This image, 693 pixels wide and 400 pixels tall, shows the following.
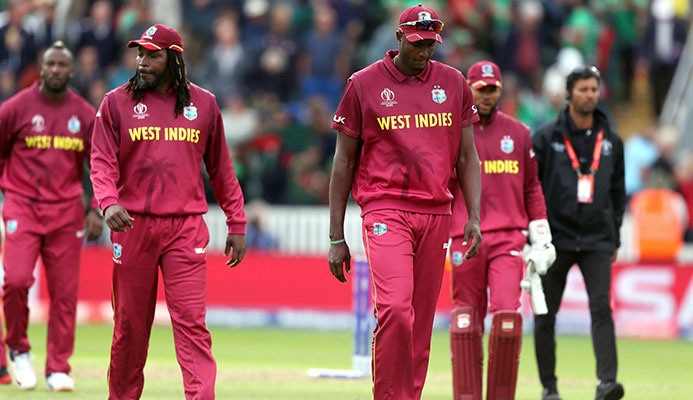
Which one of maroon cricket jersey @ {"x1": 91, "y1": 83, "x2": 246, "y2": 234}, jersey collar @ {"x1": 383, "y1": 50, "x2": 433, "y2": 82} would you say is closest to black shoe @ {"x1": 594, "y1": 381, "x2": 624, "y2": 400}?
jersey collar @ {"x1": 383, "y1": 50, "x2": 433, "y2": 82}

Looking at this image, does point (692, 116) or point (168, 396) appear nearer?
point (168, 396)

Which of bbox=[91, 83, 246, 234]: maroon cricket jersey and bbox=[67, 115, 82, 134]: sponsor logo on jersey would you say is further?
bbox=[67, 115, 82, 134]: sponsor logo on jersey

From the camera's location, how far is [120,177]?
8836 millimetres

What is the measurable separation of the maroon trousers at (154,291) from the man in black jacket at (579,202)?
368 cm

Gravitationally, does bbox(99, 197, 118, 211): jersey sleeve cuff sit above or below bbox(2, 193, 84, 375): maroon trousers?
above

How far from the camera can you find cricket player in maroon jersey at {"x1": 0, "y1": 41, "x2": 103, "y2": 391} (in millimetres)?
11406

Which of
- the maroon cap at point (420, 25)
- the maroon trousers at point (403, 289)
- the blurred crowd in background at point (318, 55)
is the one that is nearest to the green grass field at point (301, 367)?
the maroon trousers at point (403, 289)

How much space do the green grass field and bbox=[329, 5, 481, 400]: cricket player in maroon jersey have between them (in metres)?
2.93

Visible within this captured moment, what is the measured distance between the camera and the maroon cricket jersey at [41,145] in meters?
11.5

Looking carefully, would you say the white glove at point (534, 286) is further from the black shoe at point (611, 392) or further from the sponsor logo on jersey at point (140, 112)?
the sponsor logo on jersey at point (140, 112)

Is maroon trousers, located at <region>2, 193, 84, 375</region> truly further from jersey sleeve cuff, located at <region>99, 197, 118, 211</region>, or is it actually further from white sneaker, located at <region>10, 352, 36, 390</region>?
jersey sleeve cuff, located at <region>99, 197, 118, 211</region>

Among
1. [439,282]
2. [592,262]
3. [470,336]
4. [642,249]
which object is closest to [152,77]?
[439,282]

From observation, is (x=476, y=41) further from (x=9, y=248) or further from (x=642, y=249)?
(x=9, y=248)

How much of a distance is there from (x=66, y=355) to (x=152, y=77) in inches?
142
